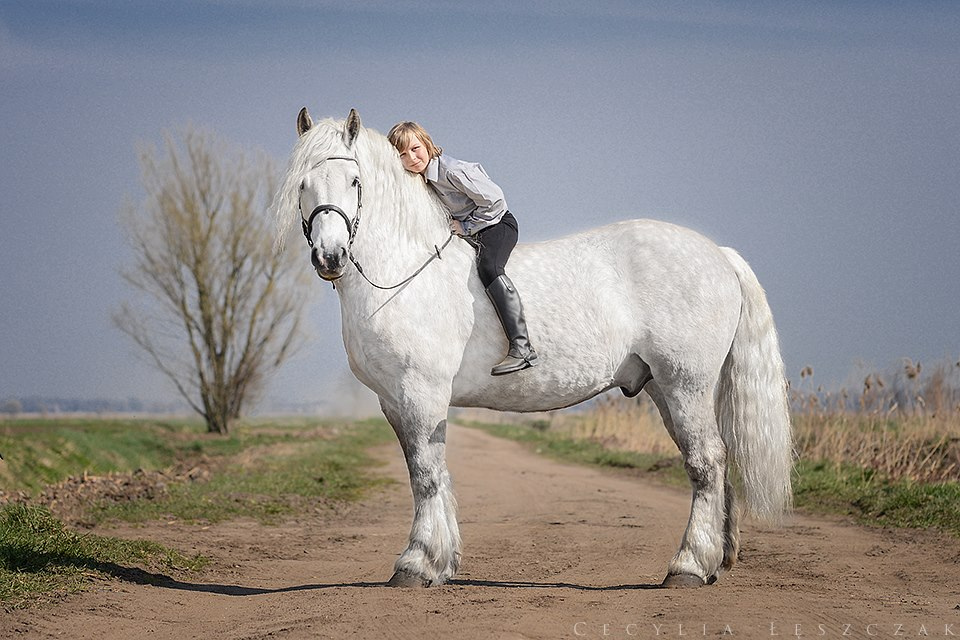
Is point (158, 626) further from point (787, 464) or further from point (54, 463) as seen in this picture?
point (54, 463)

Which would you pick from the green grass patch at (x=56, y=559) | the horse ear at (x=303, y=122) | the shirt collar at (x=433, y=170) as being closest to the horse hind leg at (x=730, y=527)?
the shirt collar at (x=433, y=170)

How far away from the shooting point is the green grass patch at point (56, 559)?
19.1ft

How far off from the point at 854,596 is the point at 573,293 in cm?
264

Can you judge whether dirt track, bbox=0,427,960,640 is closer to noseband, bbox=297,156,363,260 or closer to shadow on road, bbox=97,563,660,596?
shadow on road, bbox=97,563,660,596

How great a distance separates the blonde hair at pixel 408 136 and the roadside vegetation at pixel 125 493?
371cm

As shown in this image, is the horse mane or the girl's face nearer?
the horse mane

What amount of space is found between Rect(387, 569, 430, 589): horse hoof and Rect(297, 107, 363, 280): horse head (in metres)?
1.95

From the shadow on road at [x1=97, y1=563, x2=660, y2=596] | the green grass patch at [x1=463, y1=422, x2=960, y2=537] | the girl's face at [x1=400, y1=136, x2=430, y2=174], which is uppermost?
the girl's face at [x1=400, y1=136, x2=430, y2=174]

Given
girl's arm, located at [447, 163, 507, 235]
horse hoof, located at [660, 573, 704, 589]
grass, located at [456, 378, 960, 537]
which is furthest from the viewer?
grass, located at [456, 378, 960, 537]

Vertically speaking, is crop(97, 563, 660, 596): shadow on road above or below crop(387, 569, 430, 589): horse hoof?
below

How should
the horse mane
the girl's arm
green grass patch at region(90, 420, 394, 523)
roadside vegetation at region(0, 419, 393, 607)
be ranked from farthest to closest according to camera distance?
green grass patch at region(90, 420, 394, 523)
roadside vegetation at region(0, 419, 393, 607)
the girl's arm
the horse mane

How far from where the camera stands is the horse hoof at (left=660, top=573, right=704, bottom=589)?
5699mm

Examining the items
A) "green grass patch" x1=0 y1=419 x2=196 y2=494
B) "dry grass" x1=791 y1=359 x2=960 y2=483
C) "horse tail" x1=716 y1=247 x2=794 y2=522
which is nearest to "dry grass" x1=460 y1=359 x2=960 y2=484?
"dry grass" x1=791 y1=359 x2=960 y2=483

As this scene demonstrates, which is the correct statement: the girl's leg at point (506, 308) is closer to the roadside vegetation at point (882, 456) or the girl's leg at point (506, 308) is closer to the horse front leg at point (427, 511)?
the horse front leg at point (427, 511)
